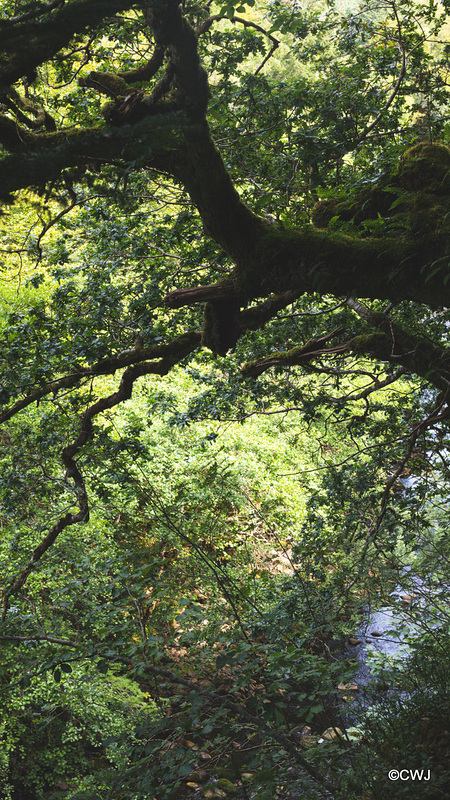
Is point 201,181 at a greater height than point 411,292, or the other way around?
point 201,181

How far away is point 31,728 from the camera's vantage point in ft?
20.0

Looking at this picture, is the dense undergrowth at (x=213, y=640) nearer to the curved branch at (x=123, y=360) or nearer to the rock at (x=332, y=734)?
the rock at (x=332, y=734)

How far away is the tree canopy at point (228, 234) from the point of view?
94.9 inches

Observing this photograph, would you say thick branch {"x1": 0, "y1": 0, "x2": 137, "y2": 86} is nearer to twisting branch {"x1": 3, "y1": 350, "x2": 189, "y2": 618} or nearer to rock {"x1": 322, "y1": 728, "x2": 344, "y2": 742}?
rock {"x1": 322, "y1": 728, "x2": 344, "y2": 742}

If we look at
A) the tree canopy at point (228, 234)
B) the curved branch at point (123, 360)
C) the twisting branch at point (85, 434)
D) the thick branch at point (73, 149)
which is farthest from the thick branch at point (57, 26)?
the twisting branch at point (85, 434)

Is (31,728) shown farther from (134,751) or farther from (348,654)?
(134,751)

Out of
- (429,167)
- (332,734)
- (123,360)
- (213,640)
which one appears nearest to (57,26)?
(213,640)

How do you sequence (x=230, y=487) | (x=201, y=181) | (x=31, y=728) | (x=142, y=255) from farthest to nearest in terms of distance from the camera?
(x=230, y=487), (x=31, y=728), (x=142, y=255), (x=201, y=181)

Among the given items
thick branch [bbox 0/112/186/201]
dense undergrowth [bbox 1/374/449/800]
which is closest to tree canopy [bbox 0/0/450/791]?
thick branch [bbox 0/112/186/201]

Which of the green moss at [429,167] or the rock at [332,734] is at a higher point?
the green moss at [429,167]

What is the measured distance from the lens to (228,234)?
8.94 ft

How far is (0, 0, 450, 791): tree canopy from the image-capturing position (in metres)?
2.41

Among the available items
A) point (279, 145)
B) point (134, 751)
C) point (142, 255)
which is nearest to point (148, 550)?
point (134, 751)

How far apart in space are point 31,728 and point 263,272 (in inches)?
249
